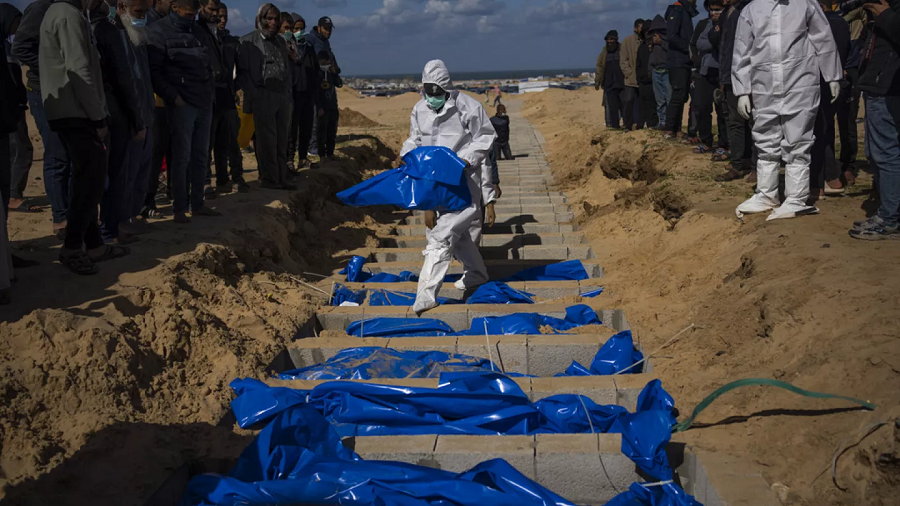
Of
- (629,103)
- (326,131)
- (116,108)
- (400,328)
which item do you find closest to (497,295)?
(400,328)

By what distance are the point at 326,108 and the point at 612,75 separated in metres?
5.66

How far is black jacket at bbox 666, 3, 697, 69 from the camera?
1024 cm

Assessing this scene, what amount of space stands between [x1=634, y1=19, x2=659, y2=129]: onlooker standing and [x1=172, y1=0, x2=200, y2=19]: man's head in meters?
7.44

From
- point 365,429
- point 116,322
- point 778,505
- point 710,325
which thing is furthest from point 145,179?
point 778,505

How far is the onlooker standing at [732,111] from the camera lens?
7.53m

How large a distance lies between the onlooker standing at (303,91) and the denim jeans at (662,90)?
5097 mm

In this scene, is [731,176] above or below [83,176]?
below

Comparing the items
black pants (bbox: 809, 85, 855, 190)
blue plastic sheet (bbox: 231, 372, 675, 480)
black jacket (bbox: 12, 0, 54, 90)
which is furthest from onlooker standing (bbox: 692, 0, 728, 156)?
black jacket (bbox: 12, 0, 54, 90)

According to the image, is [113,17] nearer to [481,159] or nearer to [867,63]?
[481,159]

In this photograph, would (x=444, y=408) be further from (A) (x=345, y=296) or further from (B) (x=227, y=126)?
(B) (x=227, y=126)

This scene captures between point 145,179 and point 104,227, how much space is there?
627 millimetres

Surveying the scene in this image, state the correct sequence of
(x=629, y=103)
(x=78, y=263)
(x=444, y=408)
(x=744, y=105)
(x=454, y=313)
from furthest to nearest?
1. (x=629, y=103)
2. (x=744, y=105)
3. (x=454, y=313)
4. (x=78, y=263)
5. (x=444, y=408)

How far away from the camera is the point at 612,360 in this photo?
16.7 ft

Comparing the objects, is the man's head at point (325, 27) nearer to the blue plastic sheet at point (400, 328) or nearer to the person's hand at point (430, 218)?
the person's hand at point (430, 218)
